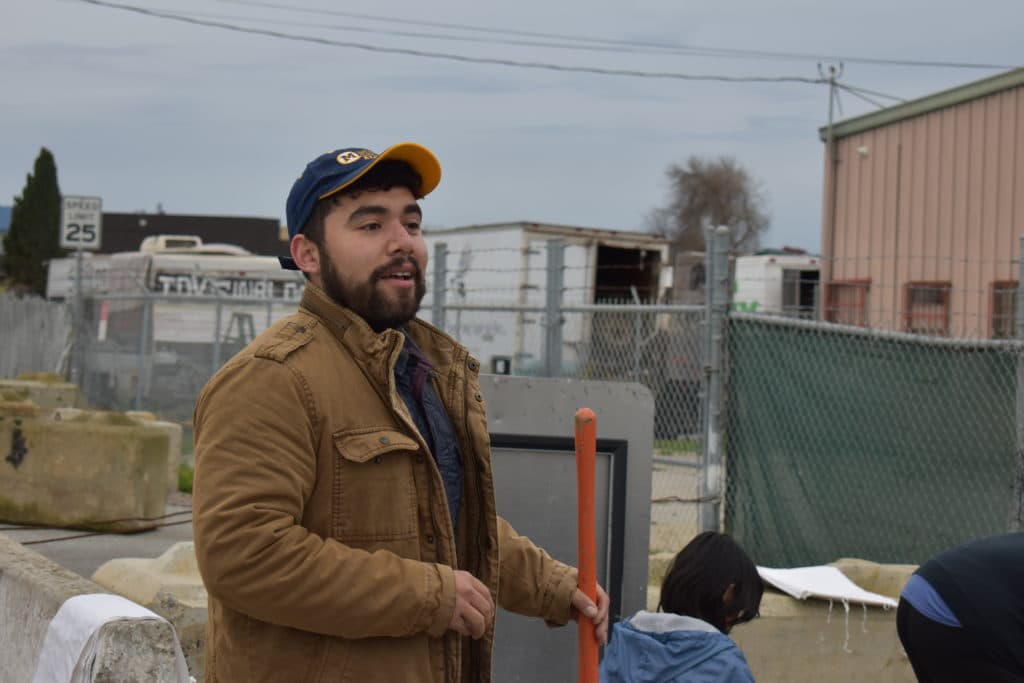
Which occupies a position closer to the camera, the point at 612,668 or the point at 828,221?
the point at 612,668

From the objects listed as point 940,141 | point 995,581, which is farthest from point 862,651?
point 940,141

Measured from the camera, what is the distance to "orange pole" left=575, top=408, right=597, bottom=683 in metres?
2.64

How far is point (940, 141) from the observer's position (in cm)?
1571

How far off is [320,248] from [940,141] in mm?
14590

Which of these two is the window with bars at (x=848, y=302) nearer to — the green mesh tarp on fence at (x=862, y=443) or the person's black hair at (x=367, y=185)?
the green mesh tarp on fence at (x=862, y=443)

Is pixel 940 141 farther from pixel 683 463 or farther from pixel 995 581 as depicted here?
pixel 995 581

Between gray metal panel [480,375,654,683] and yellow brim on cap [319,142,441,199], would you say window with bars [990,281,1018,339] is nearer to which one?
gray metal panel [480,375,654,683]

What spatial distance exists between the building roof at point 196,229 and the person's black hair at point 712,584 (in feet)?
170

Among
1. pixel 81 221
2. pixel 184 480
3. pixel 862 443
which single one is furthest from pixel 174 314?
pixel 862 443

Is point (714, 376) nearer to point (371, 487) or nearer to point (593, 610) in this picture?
point (593, 610)

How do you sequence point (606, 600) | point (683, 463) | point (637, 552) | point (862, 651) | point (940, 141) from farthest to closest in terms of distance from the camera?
1. point (940, 141)
2. point (683, 463)
3. point (862, 651)
4. point (637, 552)
5. point (606, 600)

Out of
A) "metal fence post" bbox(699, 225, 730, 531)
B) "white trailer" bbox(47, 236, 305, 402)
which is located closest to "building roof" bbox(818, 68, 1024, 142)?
"white trailer" bbox(47, 236, 305, 402)

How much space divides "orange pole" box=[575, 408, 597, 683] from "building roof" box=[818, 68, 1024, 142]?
1302cm

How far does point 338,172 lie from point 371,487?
2.05 ft
